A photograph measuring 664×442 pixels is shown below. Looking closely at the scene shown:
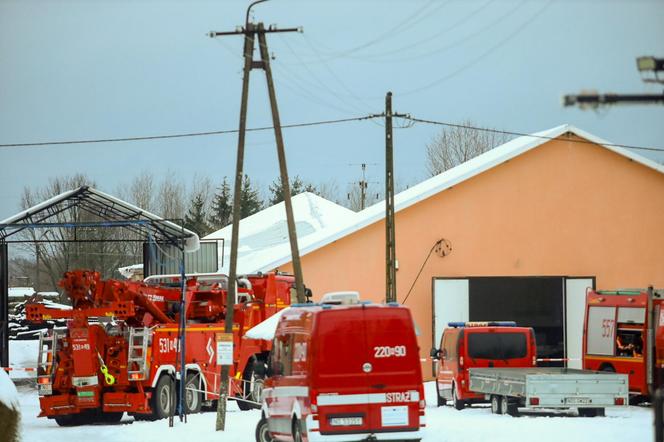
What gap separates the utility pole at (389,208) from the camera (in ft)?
113

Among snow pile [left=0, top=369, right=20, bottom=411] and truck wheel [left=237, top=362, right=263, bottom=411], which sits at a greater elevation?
snow pile [left=0, top=369, right=20, bottom=411]

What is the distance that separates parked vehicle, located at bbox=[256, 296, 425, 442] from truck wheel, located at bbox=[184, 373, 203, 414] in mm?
10197

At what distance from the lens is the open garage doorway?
43.2 meters

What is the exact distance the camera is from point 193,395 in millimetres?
28938

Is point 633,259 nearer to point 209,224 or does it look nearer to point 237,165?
point 237,165

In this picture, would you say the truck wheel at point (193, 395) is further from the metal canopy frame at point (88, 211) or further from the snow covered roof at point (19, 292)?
the snow covered roof at point (19, 292)

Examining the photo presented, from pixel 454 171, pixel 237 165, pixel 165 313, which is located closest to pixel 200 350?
pixel 165 313

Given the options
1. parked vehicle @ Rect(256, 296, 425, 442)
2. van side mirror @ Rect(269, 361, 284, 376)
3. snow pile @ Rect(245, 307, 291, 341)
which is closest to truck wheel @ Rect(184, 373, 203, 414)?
snow pile @ Rect(245, 307, 291, 341)

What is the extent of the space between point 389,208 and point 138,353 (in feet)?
35.2

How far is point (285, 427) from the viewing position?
19391 millimetres

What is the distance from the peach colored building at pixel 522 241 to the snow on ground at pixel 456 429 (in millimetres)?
14156

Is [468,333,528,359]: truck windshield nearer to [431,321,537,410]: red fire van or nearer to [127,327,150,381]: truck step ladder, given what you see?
[431,321,537,410]: red fire van

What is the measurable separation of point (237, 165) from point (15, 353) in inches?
938

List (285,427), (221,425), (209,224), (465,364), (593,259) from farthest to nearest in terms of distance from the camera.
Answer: (209,224) < (593,259) < (465,364) < (221,425) < (285,427)
